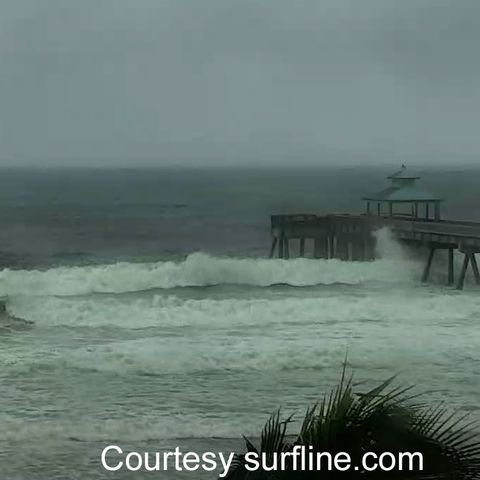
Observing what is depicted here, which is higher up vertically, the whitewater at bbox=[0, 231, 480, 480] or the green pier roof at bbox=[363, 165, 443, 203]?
the green pier roof at bbox=[363, 165, 443, 203]

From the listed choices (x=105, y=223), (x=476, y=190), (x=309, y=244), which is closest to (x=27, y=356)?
(x=309, y=244)

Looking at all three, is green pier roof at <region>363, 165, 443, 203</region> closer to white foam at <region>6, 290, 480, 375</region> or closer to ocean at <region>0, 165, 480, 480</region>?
ocean at <region>0, 165, 480, 480</region>

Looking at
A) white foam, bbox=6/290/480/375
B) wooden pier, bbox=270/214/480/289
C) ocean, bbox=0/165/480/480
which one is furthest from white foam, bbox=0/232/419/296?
white foam, bbox=6/290/480/375

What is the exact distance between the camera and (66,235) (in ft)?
107

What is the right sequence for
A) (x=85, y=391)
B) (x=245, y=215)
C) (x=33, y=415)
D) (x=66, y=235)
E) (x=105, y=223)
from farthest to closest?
(x=245, y=215), (x=105, y=223), (x=66, y=235), (x=85, y=391), (x=33, y=415)

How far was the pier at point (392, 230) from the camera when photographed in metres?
18.1

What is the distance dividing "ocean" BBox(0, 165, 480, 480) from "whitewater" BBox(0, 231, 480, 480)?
3 centimetres

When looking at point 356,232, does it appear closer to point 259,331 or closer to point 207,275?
point 207,275

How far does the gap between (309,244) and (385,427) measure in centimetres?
2635

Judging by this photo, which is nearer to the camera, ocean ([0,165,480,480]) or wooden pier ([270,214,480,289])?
ocean ([0,165,480,480])

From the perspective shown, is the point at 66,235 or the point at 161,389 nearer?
the point at 161,389

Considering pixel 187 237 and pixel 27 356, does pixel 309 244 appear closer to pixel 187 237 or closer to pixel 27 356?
pixel 187 237

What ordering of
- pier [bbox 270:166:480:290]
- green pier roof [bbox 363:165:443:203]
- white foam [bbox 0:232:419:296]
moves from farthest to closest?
green pier roof [bbox 363:165:443:203], white foam [bbox 0:232:419:296], pier [bbox 270:166:480:290]

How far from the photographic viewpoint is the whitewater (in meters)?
8.55
